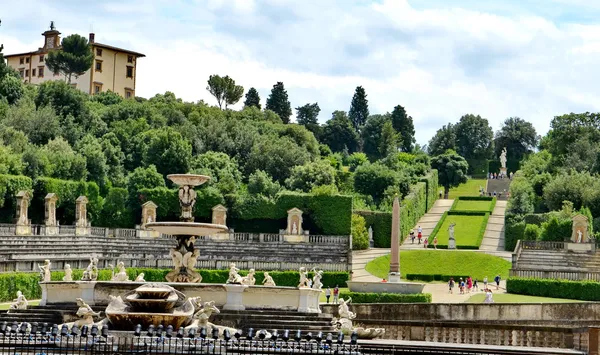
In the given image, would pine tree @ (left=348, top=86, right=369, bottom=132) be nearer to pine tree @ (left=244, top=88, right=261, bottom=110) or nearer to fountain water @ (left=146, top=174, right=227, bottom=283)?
pine tree @ (left=244, top=88, right=261, bottom=110)

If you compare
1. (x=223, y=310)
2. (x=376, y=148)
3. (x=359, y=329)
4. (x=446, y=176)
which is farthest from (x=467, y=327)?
(x=376, y=148)

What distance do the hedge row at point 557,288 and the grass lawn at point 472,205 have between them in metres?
40.6

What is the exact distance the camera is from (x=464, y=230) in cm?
9094

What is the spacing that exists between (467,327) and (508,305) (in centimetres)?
1322

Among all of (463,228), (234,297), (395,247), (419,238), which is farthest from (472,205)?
(234,297)

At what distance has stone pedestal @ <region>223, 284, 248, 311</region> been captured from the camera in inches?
1462

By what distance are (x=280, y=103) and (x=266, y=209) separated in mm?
56120

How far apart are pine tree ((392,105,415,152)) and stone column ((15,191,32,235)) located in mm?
84475

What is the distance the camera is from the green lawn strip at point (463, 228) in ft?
281

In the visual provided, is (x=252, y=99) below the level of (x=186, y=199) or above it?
above

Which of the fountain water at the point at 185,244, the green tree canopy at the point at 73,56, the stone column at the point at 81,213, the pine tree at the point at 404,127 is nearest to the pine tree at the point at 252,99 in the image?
the pine tree at the point at 404,127

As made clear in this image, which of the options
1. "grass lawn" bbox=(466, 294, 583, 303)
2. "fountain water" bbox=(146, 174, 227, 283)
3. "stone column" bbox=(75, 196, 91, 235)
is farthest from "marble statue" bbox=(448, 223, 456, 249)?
"fountain water" bbox=(146, 174, 227, 283)

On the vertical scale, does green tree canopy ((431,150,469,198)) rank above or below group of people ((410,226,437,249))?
above

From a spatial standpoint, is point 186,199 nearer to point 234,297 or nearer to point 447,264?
point 234,297
